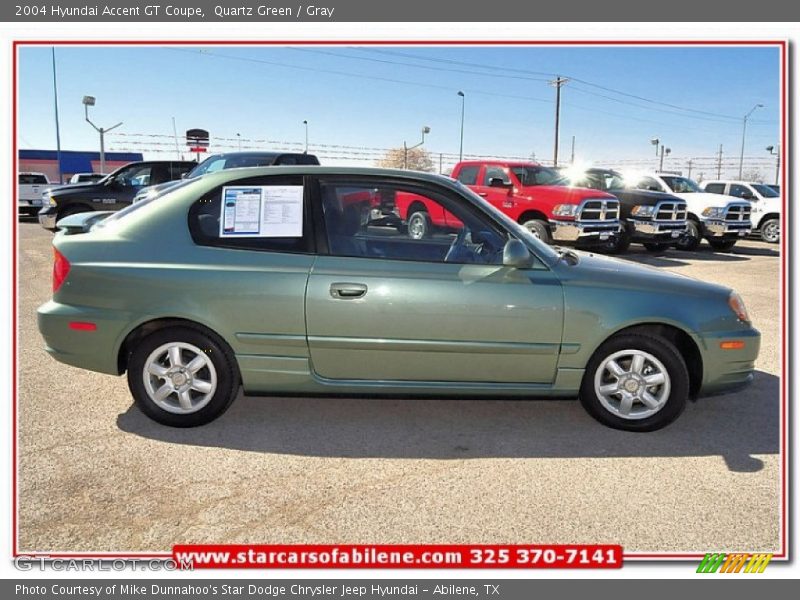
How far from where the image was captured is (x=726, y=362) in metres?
4.03

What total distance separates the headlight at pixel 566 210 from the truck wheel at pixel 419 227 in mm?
8918

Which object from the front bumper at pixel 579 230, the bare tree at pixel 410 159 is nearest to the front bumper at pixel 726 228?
the front bumper at pixel 579 230

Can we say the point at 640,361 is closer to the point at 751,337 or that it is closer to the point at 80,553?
the point at 751,337

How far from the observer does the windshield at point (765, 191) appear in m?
18.3

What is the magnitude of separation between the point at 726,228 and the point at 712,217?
45 cm

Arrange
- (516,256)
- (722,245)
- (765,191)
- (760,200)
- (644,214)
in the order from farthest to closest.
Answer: (765,191)
(760,200)
(722,245)
(644,214)
(516,256)

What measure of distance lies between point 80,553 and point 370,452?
158 cm

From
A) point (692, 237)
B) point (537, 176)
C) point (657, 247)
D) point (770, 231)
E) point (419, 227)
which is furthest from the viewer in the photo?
point (770, 231)

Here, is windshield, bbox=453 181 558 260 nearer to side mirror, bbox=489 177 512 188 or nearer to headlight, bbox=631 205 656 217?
side mirror, bbox=489 177 512 188

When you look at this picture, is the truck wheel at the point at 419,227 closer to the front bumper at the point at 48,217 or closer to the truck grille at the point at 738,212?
the front bumper at the point at 48,217

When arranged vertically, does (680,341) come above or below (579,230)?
below

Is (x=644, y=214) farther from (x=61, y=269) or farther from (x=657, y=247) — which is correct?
(x=61, y=269)

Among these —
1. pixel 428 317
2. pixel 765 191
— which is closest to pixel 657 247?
pixel 765 191

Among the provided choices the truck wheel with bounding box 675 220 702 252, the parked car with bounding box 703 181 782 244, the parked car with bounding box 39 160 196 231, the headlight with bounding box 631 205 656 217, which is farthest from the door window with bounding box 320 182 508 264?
the parked car with bounding box 703 181 782 244
